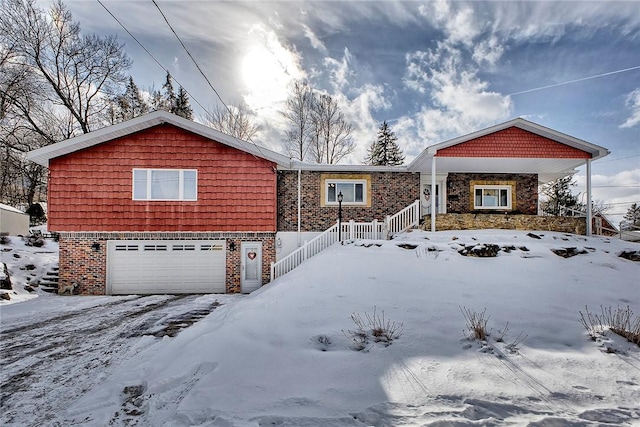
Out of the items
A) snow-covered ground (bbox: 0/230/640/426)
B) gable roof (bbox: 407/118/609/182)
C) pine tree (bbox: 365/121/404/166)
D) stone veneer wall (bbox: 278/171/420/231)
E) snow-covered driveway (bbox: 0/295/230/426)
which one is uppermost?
pine tree (bbox: 365/121/404/166)

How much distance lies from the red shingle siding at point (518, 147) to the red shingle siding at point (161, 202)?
752 cm

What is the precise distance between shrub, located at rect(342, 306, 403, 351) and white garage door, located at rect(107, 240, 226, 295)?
281 inches

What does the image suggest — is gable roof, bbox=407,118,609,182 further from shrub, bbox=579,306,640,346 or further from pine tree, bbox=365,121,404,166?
pine tree, bbox=365,121,404,166

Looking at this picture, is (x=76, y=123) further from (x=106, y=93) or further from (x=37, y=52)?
(x=37, y=52)

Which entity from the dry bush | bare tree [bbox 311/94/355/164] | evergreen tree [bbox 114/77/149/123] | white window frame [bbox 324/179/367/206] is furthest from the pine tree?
the dry bush

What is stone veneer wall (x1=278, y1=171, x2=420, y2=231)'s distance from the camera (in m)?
11.1

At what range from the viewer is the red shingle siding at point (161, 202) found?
Answer: 948 centimetres

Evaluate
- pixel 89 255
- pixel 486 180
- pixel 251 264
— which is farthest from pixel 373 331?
pixel 486 180

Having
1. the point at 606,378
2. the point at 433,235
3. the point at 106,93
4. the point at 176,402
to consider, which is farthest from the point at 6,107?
the point at 606,378

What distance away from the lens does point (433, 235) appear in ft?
30.3

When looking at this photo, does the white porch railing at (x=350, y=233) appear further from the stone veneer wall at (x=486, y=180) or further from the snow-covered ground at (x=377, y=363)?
the snow-covered ground at (x=377, y=363)

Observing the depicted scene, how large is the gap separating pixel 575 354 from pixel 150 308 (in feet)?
28.6

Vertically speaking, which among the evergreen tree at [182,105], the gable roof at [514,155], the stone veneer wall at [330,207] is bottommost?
the stone veneer wall at [330,207]

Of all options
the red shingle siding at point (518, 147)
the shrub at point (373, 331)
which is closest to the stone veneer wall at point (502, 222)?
the red shingle siding at point (518, 147)
